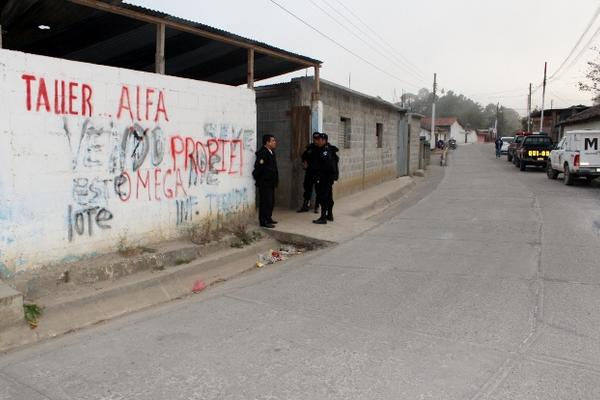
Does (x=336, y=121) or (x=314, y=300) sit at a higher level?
(x=336, y=121)

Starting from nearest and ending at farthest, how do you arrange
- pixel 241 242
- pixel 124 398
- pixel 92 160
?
pixel 124 398
pixel 92 160
pixel 241 242

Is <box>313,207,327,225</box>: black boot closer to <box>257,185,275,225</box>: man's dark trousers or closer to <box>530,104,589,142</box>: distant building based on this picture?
<box>257,185,275,225</box>: man's dark trousers

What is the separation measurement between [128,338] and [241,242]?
11.7ft

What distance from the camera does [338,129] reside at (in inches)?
518

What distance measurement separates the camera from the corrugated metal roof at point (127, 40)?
6.67m

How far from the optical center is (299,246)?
8.77m

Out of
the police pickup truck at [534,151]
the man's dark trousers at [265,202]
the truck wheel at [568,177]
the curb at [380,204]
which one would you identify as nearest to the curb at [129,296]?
the man's dark trousers at [265,202]

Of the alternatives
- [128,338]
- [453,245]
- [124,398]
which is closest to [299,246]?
[453,245]

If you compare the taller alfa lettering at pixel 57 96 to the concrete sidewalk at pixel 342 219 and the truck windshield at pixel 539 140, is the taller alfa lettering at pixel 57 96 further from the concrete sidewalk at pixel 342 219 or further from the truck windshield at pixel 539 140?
the truck windshield at pixel 539 140

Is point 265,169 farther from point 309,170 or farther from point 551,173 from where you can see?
point 551,173

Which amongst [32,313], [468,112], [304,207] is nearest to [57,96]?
[32,313]

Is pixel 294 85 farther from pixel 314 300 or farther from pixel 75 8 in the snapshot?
pixel 314 300

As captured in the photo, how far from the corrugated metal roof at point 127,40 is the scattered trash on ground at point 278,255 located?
11.2ft

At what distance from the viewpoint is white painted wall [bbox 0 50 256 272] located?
209 inches
